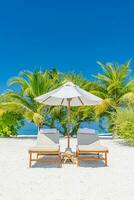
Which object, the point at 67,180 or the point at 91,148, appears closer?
the point at 67,180

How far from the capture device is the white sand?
6.28 m

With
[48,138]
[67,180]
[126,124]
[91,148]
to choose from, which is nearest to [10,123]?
[126,124]

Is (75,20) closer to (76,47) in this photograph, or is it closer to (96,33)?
(96,33)

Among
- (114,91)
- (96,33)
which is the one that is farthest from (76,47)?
(114,91)

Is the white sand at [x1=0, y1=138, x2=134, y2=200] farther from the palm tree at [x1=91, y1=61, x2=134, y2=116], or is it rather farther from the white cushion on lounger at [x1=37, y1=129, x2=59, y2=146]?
the palm tree at [x1=91, y1=61, x2=134, y2=116]

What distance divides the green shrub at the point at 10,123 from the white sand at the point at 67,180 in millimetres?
4958

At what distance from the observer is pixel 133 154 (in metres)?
11.1

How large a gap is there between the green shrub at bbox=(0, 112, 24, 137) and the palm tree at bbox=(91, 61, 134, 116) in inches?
142

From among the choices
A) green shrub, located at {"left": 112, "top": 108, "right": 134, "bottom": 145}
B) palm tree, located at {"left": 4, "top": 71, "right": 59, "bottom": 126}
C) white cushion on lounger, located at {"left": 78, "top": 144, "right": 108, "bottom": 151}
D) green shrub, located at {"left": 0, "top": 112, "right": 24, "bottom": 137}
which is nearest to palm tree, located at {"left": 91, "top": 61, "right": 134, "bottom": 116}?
palm tree, located at {"left": 4, "top": 71, "right": 59, "bottom": 126}

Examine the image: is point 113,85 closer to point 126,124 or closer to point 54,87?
point 54,87

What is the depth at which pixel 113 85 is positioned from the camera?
16828 millimetres

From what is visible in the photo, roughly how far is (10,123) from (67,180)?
8.66m

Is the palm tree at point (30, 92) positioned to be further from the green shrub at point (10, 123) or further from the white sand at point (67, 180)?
the white sand at point (67, 180)

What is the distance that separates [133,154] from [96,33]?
28635 mm
